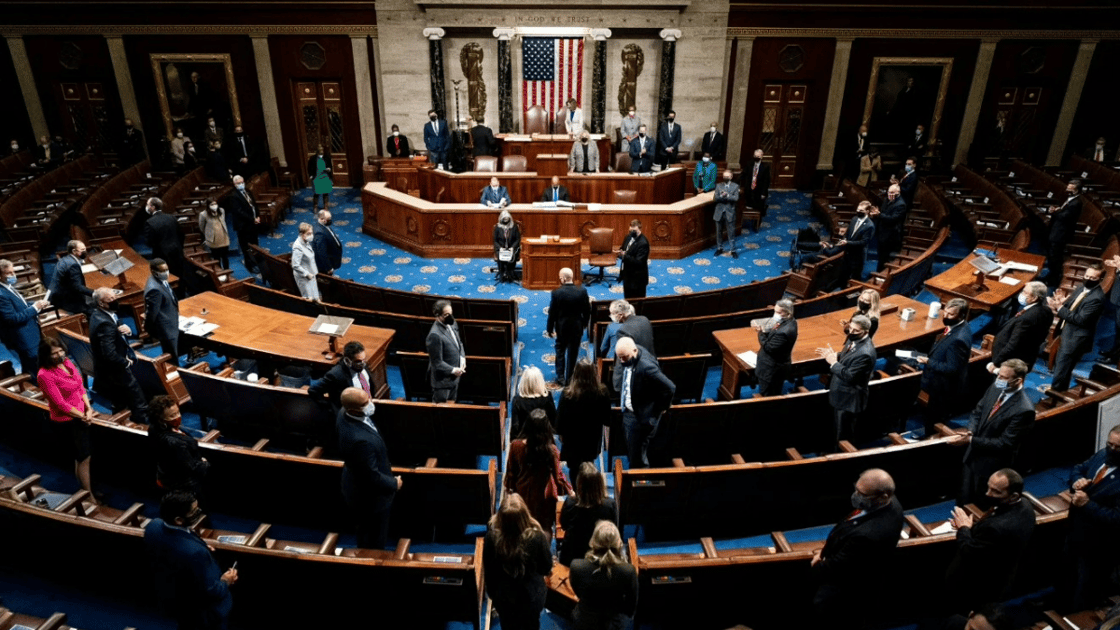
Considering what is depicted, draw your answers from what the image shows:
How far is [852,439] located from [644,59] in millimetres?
11424

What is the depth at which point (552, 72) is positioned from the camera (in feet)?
48.7

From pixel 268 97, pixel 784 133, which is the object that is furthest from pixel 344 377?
pixel 784 133

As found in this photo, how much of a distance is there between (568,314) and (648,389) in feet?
6.12

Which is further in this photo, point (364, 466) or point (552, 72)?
point (552, 72)

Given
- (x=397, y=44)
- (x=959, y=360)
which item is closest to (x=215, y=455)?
(x=959, y=360)

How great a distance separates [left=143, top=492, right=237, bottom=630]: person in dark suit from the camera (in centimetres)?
302

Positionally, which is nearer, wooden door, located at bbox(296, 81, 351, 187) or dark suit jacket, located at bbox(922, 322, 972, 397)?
dark suit jacket, located at bbox(922, 322, 972, 397)

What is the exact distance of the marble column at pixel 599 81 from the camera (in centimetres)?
1443

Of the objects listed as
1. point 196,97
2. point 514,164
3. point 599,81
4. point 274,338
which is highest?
point 599,81

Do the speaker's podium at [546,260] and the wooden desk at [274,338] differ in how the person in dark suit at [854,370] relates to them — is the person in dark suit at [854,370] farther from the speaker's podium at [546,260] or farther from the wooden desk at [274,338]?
the speaker's podium at [546,260]

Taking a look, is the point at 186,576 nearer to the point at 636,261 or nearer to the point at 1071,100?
the point at 636,261

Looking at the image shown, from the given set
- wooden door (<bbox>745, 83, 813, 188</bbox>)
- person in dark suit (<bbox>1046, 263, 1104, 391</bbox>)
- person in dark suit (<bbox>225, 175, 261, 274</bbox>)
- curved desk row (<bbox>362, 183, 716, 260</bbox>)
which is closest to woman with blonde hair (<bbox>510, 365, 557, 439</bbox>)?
person in dark suit (<bbox>1046, 263, 1104, 391</bbox>)

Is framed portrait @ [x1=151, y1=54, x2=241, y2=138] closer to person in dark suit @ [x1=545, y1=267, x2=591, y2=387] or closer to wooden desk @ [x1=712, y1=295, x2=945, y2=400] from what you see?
person in dark suit @ [x1=545, y1=267, x2=591, y2=387]

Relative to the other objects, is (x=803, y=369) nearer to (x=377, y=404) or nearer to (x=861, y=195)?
(x=377, y=404)
